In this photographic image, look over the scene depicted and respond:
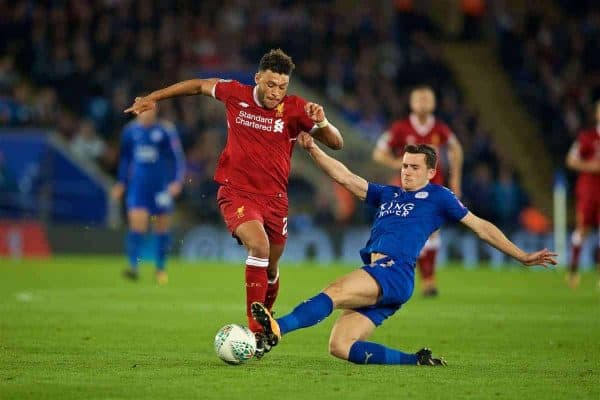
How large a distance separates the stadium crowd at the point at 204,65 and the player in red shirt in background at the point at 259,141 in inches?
592

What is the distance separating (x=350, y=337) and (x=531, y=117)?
2177 centimetres

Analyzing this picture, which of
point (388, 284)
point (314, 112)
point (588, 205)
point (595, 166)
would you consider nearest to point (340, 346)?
point (388, 284)

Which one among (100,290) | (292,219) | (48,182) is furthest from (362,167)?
(100,290)

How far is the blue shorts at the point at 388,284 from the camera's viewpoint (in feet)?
28.4

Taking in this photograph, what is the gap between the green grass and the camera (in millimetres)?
7461

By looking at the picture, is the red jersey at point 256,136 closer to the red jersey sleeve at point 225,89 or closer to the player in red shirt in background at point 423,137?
the red jersey sleeve at point 225,89

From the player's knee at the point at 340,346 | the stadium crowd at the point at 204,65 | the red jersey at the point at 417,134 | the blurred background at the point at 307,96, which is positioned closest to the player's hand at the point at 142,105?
the player's knee at the point at 340,346

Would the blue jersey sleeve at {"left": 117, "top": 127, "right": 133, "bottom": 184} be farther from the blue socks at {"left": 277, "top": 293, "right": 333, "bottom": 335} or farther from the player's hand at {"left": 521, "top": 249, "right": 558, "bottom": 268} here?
the player's hand at {"left": 521, "top": 249, "right": 558, "bottom": 268}

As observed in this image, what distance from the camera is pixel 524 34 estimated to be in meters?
29.7

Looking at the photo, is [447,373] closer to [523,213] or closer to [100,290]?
[100,290]

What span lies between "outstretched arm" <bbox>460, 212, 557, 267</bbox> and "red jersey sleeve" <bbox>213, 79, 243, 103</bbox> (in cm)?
217

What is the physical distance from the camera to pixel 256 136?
32.5 feet

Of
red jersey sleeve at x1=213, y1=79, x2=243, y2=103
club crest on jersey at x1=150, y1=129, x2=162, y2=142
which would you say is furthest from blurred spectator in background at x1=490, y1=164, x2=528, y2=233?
→ red jersey sleeve at x1=213, y1=79, x2=243, y2=103

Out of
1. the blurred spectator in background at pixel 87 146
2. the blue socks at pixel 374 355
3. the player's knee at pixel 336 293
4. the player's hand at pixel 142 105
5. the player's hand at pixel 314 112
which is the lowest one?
the blue socks at pixel 374 355
